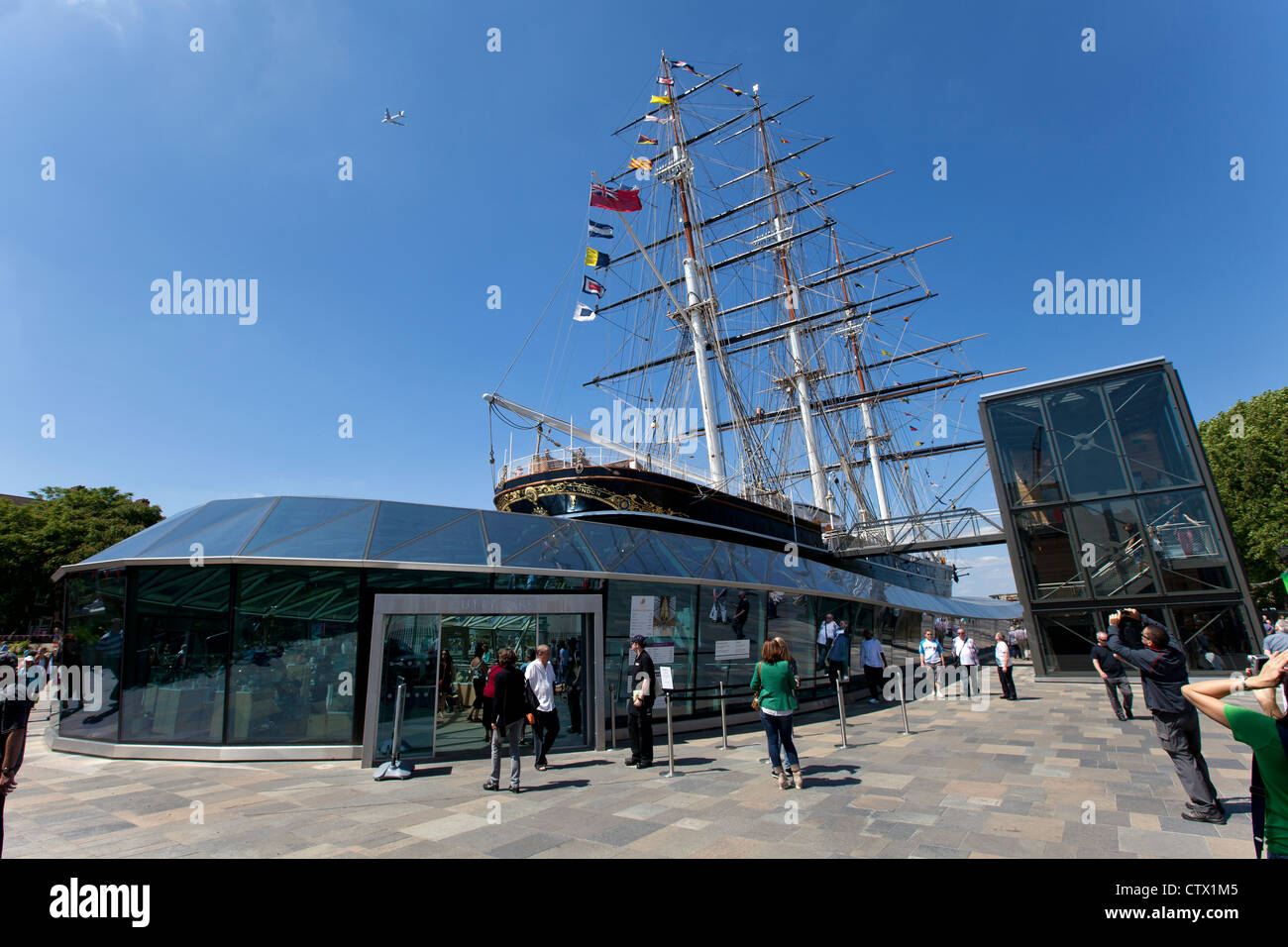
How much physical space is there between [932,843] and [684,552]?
7.82 metres

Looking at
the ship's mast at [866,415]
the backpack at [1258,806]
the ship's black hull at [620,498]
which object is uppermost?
the ship's mast at [866,415]

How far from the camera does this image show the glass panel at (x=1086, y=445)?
17.9 meters

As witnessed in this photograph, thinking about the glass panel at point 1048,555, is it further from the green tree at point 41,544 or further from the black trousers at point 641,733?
the green tree at point 41,544

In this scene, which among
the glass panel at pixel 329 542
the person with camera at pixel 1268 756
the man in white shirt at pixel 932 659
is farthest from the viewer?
the man in white shirt at pixel 932 659

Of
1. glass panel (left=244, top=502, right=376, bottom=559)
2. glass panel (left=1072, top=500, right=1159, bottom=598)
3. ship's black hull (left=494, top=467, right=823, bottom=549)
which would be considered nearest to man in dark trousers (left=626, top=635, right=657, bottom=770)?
glass panel (left=244, top=502, right=376, bottom=559)

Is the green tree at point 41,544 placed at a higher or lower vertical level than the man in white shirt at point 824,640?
higher

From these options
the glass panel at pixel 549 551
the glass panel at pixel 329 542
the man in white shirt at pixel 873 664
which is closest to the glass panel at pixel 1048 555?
the man in white shirt at pixel 873 664

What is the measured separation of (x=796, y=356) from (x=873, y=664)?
105 ft

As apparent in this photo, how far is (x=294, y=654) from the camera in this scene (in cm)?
880

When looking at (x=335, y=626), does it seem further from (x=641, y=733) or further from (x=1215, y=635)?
(x=1215, y=635)

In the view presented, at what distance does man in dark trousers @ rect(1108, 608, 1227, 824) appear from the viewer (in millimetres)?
5062

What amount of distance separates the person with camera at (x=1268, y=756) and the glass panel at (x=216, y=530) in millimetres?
10675
